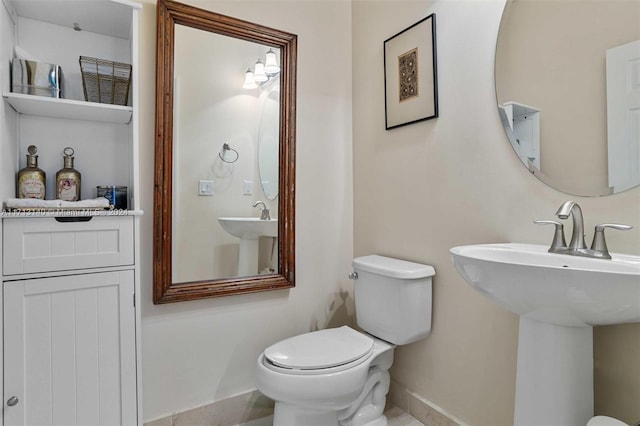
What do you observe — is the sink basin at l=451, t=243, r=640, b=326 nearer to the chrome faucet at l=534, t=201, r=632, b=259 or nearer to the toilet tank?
the chrome faucet at l=534, t=201, r=632, b=259

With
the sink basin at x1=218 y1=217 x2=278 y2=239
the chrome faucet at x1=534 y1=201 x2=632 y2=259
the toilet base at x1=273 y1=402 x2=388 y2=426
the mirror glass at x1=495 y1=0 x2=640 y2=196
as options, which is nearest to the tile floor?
the toilet base at x1=273 y1=402 x2=388 y2=426

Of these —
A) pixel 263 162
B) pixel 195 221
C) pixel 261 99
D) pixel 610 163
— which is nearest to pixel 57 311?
pixel 195 221

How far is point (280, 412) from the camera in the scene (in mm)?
1486

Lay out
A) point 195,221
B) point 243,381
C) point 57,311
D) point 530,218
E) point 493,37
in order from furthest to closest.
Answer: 1. point 243,381
2. point 195,221
3. point 493,37
4. point 530,218
5. point 57,311

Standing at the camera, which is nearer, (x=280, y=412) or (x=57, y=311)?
(x=57, y=311)

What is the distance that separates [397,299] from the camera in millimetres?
1608

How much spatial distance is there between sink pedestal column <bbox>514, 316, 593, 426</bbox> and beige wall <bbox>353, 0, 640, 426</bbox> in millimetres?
183

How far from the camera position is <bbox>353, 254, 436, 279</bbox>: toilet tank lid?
1.58 meters

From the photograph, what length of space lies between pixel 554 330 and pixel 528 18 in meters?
1.05

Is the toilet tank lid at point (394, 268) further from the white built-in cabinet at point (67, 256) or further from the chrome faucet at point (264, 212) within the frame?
the white built-in cabinet at point (67, 256)

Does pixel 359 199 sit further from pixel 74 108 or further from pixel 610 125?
pixel 74 108

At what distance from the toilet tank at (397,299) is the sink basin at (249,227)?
1.62 feet

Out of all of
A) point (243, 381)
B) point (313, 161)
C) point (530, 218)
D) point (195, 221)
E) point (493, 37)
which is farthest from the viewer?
point (313, 161)

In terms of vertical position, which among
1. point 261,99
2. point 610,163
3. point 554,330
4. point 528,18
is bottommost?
point 554,330
